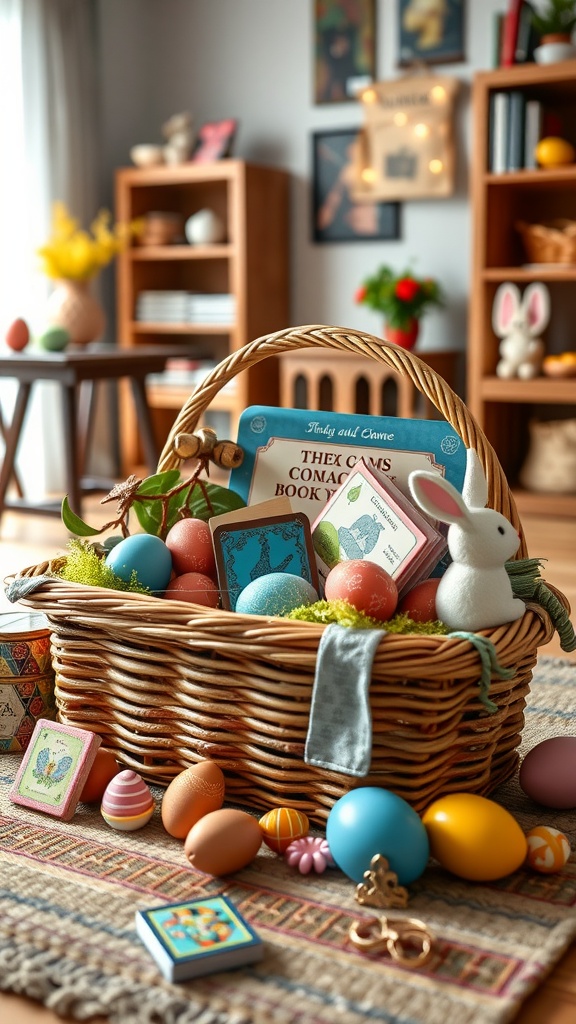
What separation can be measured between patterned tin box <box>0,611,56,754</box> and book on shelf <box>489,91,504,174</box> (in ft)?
8.84

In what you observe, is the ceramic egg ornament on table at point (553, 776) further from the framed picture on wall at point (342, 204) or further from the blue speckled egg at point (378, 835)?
the framed picture on wall at point (342, 204)

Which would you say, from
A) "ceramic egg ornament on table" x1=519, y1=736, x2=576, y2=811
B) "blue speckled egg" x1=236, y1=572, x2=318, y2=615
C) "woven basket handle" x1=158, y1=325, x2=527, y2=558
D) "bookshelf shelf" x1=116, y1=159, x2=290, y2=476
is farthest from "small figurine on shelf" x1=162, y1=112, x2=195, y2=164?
"ceramic egg ornament on table" x1=519, y1=736, x2=576, y2=811

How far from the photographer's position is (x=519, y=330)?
361cm

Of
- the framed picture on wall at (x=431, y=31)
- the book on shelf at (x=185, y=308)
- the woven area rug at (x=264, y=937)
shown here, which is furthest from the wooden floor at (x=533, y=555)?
the framed picture on wall at (x=431, y=31)

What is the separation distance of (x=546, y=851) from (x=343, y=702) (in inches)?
10.1

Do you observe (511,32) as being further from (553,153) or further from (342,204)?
(342,204)

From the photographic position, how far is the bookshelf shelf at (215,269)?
4.29 meters

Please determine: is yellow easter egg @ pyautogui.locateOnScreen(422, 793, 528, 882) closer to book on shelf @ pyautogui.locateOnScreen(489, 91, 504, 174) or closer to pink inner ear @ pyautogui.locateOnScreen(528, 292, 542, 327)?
pink inner ear @ pyautogui.locateOnScreen(528, 292, 542, 327)

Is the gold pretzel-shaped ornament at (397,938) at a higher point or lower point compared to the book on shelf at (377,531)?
lower

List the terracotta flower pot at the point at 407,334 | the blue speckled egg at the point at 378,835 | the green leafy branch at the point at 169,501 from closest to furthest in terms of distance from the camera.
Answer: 1. the blue speckled egg at the point at 378,835
2. the green leafy branch at the point at 169,501
3. the terracotta flower pot at the point at 407,334

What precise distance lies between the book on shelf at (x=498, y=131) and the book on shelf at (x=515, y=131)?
1 cm

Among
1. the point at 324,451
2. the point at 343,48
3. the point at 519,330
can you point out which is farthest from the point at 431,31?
the point at 324,451

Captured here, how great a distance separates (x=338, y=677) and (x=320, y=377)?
299 cm

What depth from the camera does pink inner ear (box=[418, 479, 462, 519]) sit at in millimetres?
1090
